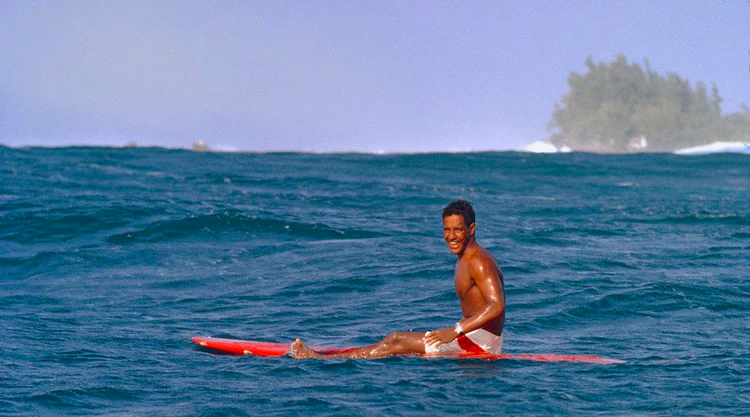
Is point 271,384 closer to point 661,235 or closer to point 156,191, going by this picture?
point 661,235

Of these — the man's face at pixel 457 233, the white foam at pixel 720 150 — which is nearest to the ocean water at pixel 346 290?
the man's face at pixel 457 233

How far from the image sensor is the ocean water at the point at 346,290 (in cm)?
1005

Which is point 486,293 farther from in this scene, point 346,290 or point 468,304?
point 346,290

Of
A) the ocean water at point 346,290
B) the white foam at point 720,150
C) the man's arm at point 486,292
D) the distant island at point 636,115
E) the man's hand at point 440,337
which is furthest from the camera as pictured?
the distant island at point 636,115

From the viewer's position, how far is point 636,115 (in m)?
131

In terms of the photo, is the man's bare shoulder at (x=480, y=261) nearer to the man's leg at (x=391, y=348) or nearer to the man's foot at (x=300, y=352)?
the man's leg at (x=391, y=348)

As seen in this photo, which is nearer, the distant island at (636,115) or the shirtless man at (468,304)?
the shirtless man at (468,304)

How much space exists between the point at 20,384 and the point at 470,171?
3316 cm

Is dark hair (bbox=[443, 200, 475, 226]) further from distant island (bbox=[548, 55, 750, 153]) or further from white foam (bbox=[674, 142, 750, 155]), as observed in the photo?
distant island (bbox=[548, 55, 750, 153])

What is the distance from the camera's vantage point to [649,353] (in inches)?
482

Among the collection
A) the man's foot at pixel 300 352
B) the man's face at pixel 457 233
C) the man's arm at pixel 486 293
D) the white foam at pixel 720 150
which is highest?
the white foam at pixel 720 150

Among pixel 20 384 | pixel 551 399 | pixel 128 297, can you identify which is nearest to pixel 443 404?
pixel 551 399

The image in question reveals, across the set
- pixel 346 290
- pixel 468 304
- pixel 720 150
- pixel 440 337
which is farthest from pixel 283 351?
pixel 720 150

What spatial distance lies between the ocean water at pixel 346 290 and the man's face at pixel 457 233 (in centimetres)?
134
